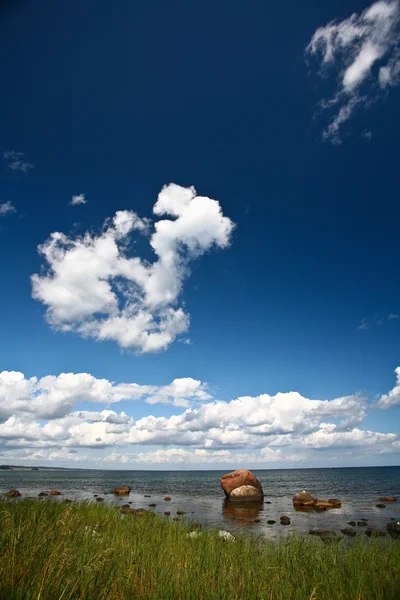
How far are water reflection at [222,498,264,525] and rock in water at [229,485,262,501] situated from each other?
0.56 meters

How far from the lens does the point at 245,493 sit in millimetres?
40125

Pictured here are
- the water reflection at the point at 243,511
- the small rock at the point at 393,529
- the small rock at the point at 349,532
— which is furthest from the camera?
the water reflection at the point at 243,511

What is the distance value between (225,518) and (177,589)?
995 inches

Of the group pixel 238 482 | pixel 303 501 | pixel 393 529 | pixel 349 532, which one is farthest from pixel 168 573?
pixel 238 482

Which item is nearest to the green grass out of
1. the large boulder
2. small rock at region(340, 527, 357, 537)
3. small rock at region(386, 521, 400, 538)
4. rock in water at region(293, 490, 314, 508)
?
small rock at region(340, 527, 357, 537)

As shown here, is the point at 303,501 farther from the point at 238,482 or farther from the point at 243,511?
the point at 243,511

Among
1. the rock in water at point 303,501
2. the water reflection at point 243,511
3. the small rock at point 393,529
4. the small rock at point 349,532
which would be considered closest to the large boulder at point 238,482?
the water reflection at point 243,511

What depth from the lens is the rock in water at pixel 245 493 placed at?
39.9 metres

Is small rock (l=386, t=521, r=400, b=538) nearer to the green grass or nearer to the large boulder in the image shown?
the green grass

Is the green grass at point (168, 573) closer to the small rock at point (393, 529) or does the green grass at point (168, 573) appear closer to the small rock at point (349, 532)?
the small rock at point (349, 532)

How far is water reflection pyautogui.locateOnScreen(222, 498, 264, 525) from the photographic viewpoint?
27513mm

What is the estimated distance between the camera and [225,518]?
89.8 feet

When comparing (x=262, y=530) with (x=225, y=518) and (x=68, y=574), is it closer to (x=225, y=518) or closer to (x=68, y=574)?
(x=225, y=518)

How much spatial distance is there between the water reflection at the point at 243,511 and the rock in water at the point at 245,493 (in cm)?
56
